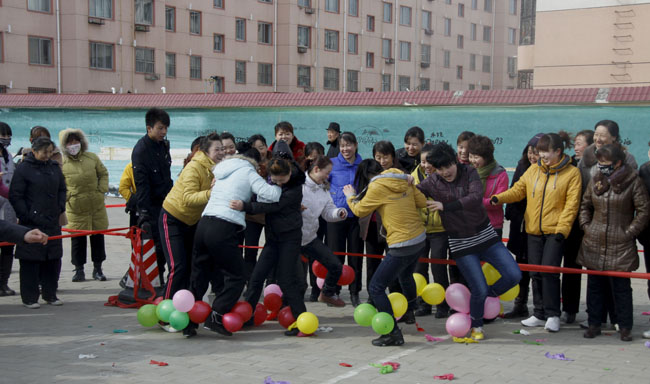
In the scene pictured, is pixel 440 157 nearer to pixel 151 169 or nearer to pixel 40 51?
pixel 151 169

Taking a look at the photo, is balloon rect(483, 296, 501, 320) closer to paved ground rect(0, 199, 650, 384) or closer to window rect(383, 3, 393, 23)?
paved ground rect(0, 199, 650, 384)

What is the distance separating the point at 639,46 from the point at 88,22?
2918 cm

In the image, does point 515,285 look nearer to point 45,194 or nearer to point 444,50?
point 45,194

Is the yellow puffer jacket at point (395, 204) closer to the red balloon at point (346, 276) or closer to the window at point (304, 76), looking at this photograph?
the red balloon at point (346, 276)

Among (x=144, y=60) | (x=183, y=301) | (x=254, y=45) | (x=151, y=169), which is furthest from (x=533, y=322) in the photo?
(x=254, y=45)

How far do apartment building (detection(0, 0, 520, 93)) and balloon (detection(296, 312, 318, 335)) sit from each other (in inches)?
1475

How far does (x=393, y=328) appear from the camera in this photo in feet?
21.2

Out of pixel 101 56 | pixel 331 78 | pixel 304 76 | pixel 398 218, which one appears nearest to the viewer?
pixel 398 218

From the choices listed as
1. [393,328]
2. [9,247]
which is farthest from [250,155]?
[9,247]

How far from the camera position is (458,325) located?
6535mm

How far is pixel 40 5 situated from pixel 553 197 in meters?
39.1

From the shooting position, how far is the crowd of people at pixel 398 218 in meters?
6.50

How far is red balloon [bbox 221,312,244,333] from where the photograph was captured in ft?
21.8

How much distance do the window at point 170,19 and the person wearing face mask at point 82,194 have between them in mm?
39041
